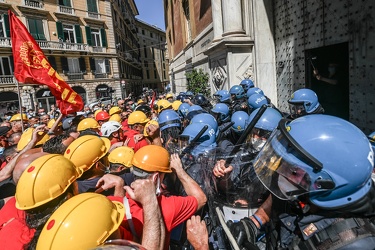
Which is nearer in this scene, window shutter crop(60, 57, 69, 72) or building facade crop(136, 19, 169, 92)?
window shutter crop(60, 57, 69, 72)

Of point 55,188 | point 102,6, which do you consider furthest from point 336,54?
point 102,6

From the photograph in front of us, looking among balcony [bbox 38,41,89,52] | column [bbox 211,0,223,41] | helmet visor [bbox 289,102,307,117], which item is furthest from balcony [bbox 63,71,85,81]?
helmet visor [bbox 289,102,307,117]

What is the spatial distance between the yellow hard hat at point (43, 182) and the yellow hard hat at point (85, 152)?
2.15 ft

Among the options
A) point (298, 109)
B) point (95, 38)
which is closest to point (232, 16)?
point (298, 109)

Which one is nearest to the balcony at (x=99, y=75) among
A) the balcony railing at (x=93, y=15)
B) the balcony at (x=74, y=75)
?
the balcony at (x=74, y=75)

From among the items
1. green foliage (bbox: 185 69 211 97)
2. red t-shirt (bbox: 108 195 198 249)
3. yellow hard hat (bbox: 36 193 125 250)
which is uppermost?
green foliage (bbox: 185 69 211 97)

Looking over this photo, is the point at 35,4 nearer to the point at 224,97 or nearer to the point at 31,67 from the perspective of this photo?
the point at 31,67

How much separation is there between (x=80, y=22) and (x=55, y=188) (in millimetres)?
29350

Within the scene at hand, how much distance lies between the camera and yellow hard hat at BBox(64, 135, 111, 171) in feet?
7.45

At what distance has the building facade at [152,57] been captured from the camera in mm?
55094

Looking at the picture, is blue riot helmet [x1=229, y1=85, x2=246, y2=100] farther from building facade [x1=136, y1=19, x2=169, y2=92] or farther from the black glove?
building facade [x1=136, y1=19, x2=169, y2=92]

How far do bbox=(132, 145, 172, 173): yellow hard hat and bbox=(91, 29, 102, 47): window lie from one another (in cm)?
2902

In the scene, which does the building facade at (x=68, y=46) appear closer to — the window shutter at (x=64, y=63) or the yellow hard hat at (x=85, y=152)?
the window shutter at (x=64, y=63)

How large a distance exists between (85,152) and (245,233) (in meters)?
1.70
